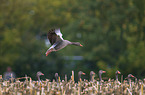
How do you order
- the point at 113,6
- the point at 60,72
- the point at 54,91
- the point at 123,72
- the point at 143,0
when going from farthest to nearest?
the point at 113,6
the point at 60,72
the point at 143,0
the point at 123,72
the point at 54,91

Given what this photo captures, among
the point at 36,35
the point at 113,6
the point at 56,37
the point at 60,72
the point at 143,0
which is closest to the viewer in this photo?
the point at 56,37

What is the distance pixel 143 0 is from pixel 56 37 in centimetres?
1628

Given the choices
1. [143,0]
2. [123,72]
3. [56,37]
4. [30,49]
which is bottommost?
[56,37]

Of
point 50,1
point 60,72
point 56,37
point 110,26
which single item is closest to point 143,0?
point 110,26

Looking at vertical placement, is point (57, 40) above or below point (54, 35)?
below

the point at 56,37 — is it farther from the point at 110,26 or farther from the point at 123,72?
the point at 110,26

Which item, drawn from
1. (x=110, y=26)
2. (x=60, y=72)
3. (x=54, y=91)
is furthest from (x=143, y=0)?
(x=54, y=91)

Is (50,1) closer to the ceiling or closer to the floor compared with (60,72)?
closer to the ceiling

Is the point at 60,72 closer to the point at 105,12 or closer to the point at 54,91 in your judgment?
the point at 105,12

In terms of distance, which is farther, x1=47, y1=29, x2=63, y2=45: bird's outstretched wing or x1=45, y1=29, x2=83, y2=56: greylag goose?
x1=47, y1=29, x2=63, y2=45: bird's outstretched wing

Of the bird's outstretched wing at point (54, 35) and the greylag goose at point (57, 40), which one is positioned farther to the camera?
the bird's outstretched wing at point (54, 35)

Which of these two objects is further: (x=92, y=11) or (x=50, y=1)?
(x=50, y=1)

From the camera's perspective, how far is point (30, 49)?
1171 inches

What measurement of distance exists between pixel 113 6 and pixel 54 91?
73.6 ft
